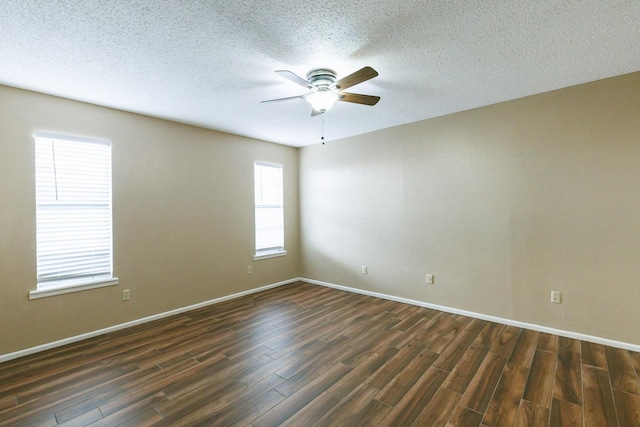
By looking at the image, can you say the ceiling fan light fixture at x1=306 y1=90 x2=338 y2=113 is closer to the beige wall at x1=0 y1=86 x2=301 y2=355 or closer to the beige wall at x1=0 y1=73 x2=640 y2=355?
the beige wall at x1=0 y1=73 x2=640 y2=355

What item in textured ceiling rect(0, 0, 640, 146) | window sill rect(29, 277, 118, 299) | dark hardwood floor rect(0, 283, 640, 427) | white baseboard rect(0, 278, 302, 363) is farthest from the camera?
window sill rect(29, 277, 118, 299)

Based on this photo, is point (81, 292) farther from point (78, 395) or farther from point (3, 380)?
point (78, 395)

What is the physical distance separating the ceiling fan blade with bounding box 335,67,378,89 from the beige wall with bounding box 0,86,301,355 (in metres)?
2.62

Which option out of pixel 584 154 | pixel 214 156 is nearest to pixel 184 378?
pixel 214 156

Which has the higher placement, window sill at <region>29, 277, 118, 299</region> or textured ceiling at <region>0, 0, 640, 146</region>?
textured ceiling at <region>0, 0, 640, 146</region>

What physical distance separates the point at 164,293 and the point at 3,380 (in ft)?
5.04

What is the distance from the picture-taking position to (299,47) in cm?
216

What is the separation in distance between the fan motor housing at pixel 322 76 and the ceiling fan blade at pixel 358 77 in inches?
7.8

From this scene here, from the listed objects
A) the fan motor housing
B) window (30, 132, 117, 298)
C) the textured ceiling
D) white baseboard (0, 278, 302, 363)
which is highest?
the textured ceiling

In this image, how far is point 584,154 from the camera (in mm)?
2902

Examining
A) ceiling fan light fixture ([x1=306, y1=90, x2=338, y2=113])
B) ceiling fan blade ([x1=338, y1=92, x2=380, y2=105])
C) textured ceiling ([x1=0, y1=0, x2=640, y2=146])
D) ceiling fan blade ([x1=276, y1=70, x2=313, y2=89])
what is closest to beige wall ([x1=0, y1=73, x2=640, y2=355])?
textured ceiling ([x1=0, y1=0, x2=640, y2=146])

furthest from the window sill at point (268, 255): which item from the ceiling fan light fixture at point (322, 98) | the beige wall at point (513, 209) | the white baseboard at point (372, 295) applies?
the ceiling fan light fixture at point (322, 98)

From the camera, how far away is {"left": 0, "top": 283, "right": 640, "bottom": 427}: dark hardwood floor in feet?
6.26

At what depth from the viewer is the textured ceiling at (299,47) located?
5.77 ft
